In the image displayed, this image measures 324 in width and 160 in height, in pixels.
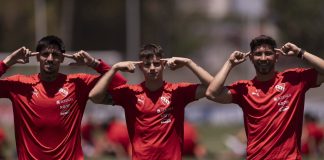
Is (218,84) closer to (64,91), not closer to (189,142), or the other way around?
(64,91)

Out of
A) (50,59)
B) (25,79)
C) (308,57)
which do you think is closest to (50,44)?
(50,59)

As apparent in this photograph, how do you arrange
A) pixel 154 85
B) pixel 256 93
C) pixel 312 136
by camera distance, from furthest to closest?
pixel 312 136 → pixel 154 85 → pixel 256 93

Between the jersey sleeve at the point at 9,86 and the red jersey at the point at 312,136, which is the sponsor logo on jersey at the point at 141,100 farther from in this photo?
the red jersey at the point at 312,136

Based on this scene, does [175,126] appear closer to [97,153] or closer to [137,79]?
[97,153]

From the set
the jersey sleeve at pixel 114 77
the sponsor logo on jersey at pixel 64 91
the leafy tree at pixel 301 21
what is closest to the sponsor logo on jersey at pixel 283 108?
the jersey sleeve at pixel 114 77

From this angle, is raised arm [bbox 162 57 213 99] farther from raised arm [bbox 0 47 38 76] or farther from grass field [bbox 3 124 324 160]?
grass field [bbox 3 124 324 160]

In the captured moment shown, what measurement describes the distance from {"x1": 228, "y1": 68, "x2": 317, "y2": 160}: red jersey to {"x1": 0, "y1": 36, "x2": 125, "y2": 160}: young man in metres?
1.63

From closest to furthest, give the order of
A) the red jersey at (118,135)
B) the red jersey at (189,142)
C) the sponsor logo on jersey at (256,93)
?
1. the sponsor logo on jersey at (256,93)
2. the red jersey at (189,142)
3. the red jersey at (118,135)

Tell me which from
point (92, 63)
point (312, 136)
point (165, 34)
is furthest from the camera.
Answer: point (165, 34)

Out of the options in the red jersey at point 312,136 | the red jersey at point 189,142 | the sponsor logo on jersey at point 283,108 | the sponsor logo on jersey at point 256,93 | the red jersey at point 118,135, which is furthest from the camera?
the red jersey at point 118,135

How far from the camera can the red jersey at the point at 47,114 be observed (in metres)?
11.2

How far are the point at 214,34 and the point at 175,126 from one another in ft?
279

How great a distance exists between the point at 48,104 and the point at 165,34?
135 feet

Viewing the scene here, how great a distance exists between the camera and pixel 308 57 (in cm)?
1093
